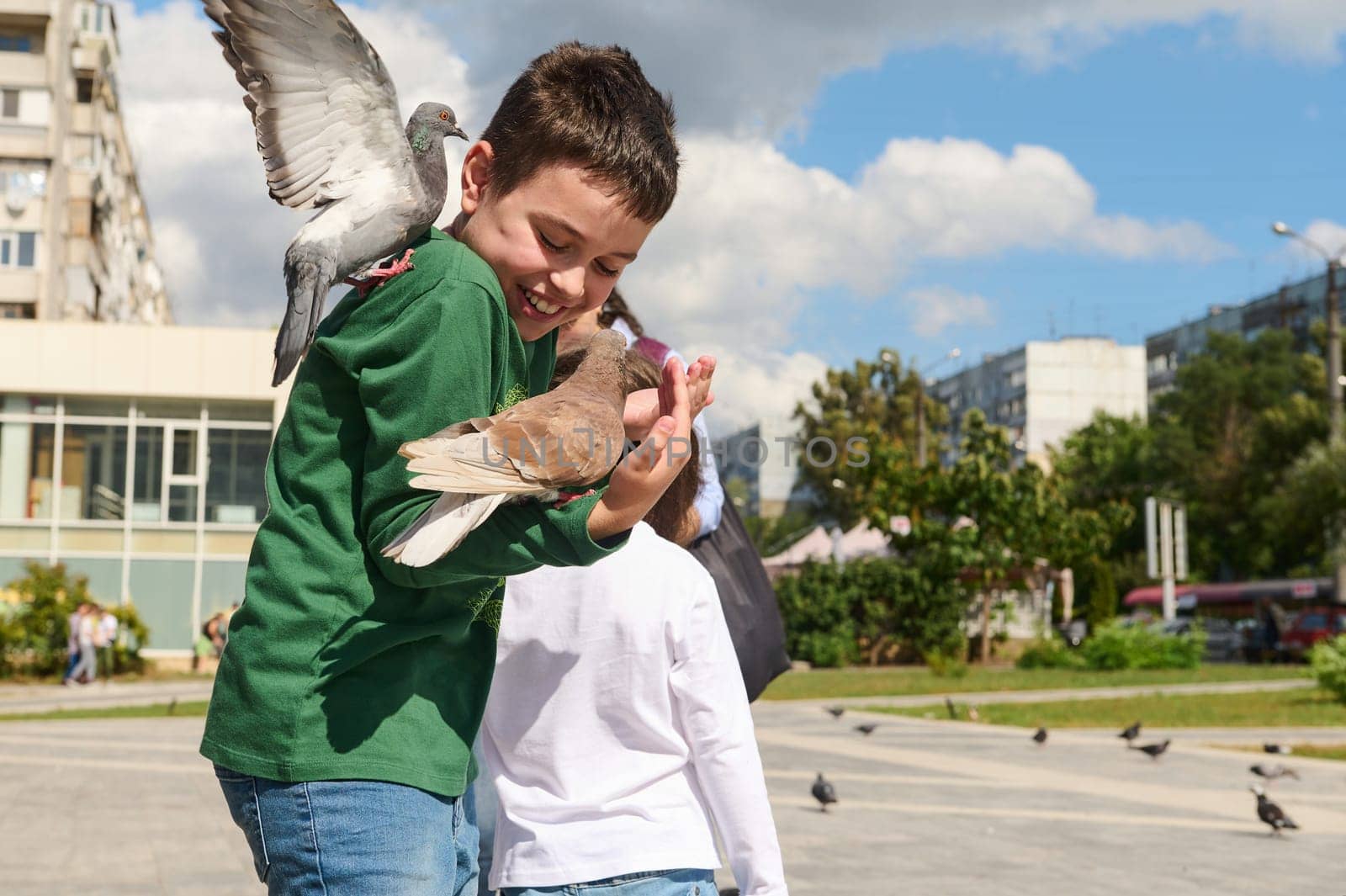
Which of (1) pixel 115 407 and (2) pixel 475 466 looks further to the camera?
(1) pixel 115 407

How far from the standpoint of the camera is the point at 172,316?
95.8 meters

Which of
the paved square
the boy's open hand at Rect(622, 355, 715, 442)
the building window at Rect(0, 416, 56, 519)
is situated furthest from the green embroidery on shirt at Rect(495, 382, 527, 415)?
the building window at Rect(0, 416, 56, 519)

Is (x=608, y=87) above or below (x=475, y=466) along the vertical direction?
above

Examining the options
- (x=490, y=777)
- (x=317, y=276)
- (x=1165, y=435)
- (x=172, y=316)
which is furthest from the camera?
(x=172, y=316)

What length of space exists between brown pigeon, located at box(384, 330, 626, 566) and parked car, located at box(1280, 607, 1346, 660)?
37811mm

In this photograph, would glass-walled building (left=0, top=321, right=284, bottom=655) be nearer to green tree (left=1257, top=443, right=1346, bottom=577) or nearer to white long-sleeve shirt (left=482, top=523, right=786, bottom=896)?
green tree (left=1257, top=443, right=1346, bottom=577)

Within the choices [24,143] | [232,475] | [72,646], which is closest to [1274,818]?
[72,646]

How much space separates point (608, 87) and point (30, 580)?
2691 cm

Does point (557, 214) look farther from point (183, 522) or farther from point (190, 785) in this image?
point (183, 522)

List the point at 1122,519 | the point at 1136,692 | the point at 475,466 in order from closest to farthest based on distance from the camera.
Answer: the point at 475,466 < the point at 1136,692 < the point at 1122,519

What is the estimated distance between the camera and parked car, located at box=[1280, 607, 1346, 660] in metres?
36.0

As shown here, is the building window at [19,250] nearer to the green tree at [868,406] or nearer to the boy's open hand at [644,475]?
the green tree at [868,406]

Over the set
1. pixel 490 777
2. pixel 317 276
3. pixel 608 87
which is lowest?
pixel 490 777

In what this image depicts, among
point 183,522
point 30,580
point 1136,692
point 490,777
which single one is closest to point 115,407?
point 183,522
